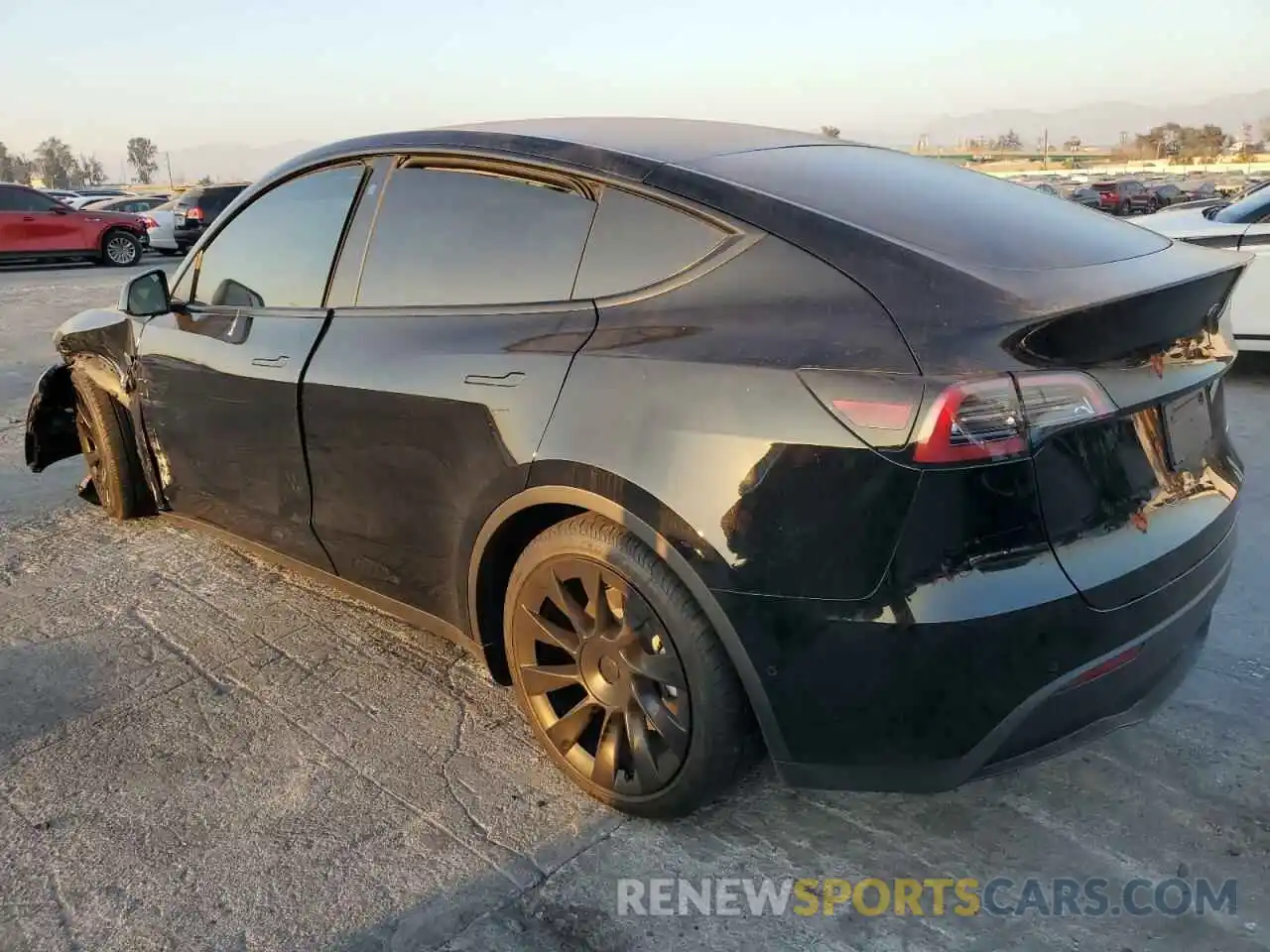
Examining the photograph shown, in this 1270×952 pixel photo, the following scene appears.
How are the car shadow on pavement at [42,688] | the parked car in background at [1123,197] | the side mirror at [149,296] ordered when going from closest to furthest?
the car shadow on pavement at [42,688]
the side mirror at [149,296]
the parked car in background at [1123,197]

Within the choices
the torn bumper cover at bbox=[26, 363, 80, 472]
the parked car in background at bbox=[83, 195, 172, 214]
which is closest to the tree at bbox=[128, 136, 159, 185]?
the parked car in background at bbox=[83, 195, 172, 214]

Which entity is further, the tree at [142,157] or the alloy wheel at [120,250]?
the tree at [142,157]

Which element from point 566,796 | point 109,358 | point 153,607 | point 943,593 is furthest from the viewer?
point 109,358

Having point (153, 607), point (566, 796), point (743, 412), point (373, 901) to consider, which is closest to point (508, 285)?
point (743, 412)

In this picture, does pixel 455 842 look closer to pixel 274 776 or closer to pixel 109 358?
pixel 274 776

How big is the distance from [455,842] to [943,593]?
1314mm

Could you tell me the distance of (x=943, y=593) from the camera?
190 cm

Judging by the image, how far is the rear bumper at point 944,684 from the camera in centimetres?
192


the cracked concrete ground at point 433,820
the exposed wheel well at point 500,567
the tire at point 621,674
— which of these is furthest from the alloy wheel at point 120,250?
the tire at point 621,674

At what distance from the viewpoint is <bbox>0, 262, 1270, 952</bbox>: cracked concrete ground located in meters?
2.12

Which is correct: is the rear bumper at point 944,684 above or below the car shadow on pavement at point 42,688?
above

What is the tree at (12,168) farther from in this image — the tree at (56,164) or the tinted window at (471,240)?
the tinted window at (471,240)

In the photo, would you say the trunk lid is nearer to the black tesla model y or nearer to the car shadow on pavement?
the black tesla model y

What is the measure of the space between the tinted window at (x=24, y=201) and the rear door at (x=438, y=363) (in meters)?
19.1
